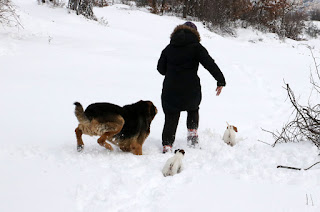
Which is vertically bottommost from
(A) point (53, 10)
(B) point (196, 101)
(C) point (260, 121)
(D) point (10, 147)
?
(C) point (260, 121)

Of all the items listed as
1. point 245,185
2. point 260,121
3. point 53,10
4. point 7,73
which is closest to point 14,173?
A: point 245,185

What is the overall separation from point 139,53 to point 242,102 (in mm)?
3827

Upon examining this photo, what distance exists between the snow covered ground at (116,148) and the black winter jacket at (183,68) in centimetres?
65

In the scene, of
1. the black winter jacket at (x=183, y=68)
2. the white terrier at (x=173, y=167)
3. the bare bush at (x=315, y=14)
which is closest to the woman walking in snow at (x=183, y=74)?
the black winter jacket at (x=183, y=68)

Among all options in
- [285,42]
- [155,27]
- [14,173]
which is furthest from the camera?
[285,42]

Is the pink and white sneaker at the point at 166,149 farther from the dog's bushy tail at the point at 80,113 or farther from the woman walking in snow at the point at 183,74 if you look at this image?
the dog's bushy tail at the point at 80,113

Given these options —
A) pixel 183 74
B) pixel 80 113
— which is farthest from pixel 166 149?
pixel 80 113

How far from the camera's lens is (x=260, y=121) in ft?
17.8

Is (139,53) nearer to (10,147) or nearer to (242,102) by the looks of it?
(242,102)

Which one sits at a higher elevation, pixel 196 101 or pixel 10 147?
pixel 196 101

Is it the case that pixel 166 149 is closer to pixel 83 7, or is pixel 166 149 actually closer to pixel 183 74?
pixel 183 74

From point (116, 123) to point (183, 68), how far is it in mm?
1051

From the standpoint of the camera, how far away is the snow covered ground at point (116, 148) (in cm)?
210

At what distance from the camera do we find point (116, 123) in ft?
9.77
